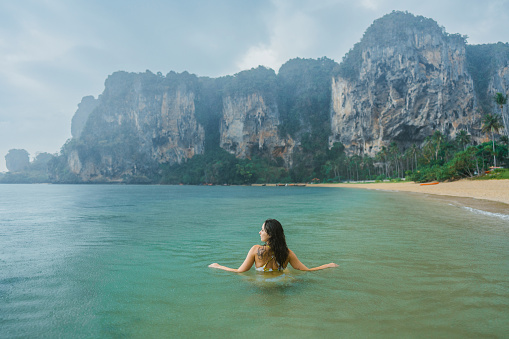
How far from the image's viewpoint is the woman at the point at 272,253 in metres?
4.79

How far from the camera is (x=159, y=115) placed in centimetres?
15162

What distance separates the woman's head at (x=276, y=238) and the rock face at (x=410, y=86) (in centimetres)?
9780

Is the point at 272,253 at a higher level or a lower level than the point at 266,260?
higher

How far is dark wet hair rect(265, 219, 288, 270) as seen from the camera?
15.7 ft

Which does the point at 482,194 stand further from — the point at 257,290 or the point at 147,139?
the point at 147,139

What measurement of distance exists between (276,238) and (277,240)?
0.18 ft

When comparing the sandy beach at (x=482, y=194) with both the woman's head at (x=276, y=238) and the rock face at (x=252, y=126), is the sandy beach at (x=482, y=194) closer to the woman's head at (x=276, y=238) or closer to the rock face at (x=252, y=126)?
the woman's head at (x=276, y=238)

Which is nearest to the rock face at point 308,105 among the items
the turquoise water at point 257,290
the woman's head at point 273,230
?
the turquoise water at point 257,290

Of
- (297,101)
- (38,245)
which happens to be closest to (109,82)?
(297,101)

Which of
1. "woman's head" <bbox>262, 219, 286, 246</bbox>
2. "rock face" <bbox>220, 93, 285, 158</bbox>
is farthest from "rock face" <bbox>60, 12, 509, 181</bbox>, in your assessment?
"woman's head" <bbox>262, 219, 286, 246</bbox>

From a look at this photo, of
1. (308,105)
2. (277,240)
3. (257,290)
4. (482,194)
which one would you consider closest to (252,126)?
Answer: (308,105)

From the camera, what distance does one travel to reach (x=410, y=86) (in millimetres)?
88438

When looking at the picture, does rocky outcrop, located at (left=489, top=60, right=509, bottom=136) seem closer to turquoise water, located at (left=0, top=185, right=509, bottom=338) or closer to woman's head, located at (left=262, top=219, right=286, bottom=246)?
turquoise water, located at (left=0, top=185, right=509, bottom=338)

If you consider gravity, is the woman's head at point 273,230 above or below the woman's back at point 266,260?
above
